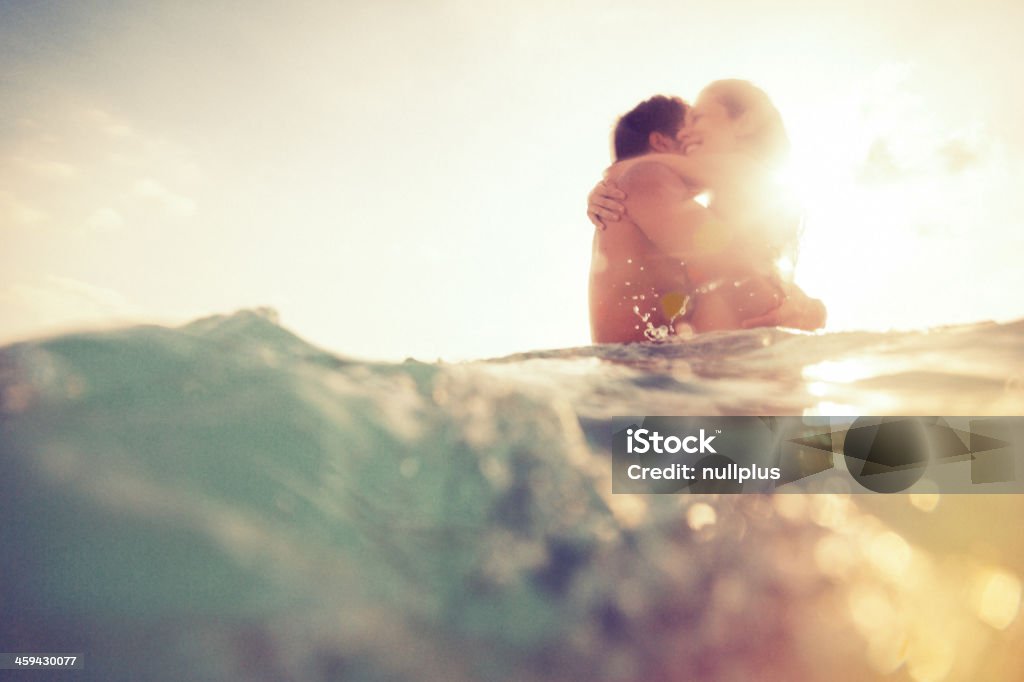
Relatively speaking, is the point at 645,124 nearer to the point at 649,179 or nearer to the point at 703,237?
the point at 649,179

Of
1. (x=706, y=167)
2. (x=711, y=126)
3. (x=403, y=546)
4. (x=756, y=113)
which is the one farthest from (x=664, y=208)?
(x=403, y=546)

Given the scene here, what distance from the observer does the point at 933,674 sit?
51.8 inches

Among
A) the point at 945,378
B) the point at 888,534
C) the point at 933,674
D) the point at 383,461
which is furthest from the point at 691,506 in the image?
the point at 945,378

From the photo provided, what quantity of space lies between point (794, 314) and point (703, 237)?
712 millimetres

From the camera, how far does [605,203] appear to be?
12.3ft

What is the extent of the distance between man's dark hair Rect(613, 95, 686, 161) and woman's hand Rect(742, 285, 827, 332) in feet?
5.29

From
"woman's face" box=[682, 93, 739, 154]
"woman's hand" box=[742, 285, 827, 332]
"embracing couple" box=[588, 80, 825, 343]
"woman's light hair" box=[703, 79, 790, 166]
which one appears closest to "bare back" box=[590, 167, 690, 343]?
"embracing couple" box=[588, 80, 825, 343]

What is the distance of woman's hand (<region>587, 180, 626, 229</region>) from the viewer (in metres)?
3.70

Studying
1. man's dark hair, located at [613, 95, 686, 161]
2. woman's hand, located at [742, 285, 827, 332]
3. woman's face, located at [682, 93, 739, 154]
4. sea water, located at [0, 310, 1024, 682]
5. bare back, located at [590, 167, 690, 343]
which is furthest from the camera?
man's dark hair, located at [613, 95, 686, 161]

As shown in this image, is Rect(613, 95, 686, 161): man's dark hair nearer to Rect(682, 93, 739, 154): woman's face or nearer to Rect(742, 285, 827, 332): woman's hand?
Rect(682, 93, 739, 154): woman's face

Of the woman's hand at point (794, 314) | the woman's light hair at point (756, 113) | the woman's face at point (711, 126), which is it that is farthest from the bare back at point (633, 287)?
the woman's light hair at point (756, 113)

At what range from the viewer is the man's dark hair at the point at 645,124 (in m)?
4.52

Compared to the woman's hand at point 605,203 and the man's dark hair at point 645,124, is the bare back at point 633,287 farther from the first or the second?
the man's dark hair at point 645,124

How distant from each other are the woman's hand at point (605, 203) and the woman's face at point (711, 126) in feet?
2.20
